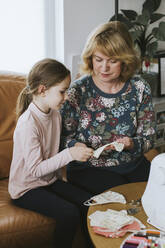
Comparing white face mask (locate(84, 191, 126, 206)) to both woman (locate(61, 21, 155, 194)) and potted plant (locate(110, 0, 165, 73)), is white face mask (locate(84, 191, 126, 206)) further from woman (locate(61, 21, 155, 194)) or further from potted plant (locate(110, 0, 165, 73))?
potted plant (locate(110, 0, 165, 73))

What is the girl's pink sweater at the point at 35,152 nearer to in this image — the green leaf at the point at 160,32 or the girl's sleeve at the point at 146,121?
the girl's sleeve at the point at 146,121

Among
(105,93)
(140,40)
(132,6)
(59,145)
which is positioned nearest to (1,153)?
(59,145)

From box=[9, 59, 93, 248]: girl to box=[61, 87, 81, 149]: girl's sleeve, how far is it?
110mm

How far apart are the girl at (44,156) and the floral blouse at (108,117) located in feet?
0.53

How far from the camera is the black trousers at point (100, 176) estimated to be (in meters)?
1.89

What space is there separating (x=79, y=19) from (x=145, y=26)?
56cm

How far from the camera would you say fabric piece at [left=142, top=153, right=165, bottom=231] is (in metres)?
1.37

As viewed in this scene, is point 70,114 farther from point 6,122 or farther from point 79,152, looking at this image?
point 6,122

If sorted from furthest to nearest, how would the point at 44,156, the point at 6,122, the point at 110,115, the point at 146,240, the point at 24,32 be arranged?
the point at 24,32 < the point at 6,122 < the point at 110,115 < the point at 44,156 < the point at 146,240

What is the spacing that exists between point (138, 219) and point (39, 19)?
79.9 inches

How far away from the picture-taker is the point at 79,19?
3047 millimetres

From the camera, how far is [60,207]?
1697mm

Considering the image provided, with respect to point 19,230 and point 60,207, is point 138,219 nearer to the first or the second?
point 60,207

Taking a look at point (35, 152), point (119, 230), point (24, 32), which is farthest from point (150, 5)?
point (119, 230)
